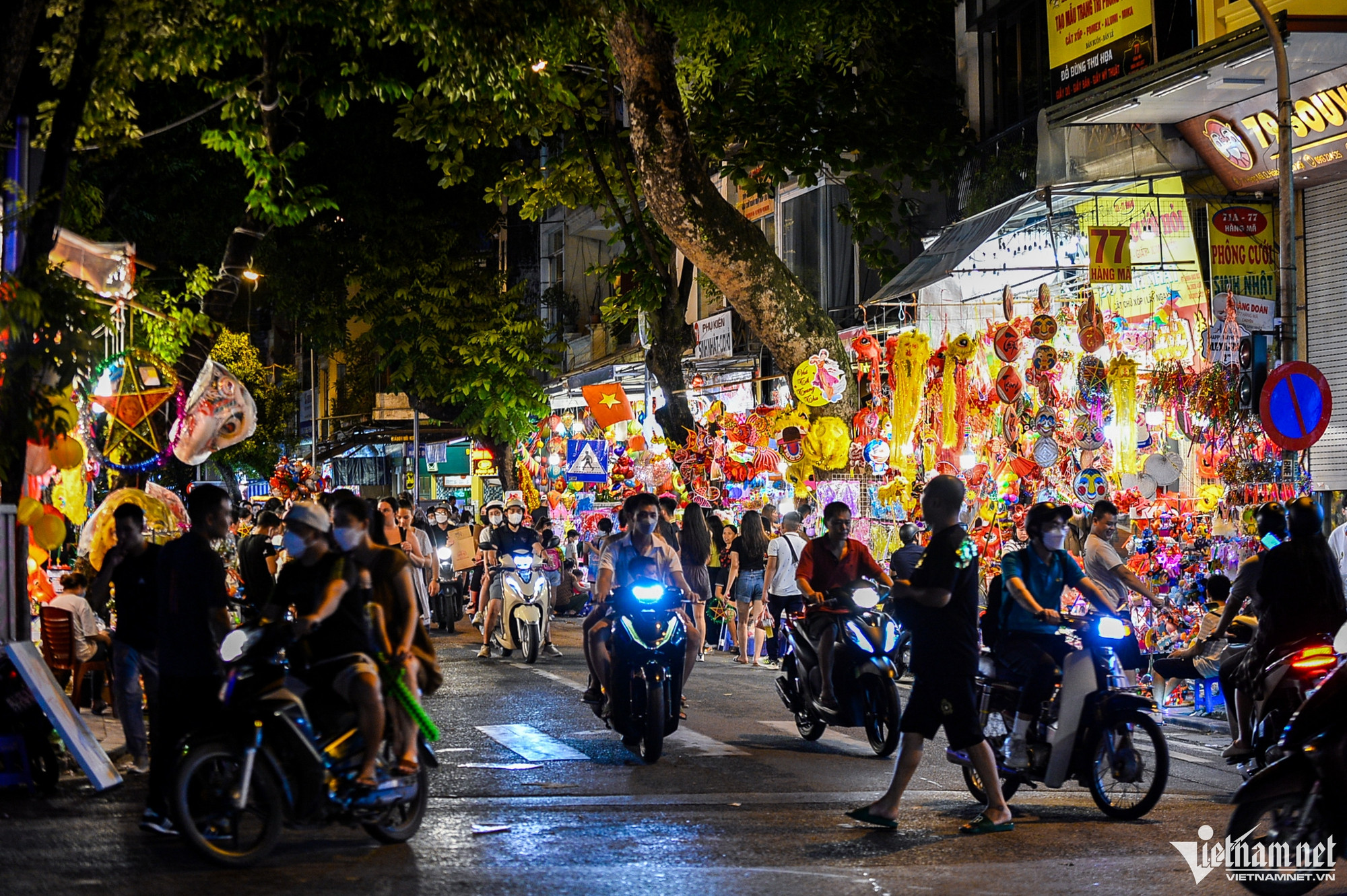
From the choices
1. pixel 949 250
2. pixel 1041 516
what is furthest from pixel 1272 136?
pixel 1041 516

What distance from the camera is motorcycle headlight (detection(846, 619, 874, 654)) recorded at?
10344mm

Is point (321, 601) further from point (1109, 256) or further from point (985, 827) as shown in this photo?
point (1109, 256)

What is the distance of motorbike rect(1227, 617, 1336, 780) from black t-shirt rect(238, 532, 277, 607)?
6950 millimetres

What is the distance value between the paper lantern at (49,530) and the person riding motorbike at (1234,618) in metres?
7.73

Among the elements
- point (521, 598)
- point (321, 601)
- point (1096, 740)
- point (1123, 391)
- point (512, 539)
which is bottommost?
point (1096, 740)

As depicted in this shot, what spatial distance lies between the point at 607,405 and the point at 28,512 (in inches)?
547

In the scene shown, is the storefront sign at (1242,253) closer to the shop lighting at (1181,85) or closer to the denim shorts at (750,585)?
the shop lighting at (1181,85)

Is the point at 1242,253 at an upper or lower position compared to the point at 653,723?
upper

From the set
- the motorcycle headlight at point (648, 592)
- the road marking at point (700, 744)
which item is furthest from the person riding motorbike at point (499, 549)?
the motorcycle headlight at point (648, 592)

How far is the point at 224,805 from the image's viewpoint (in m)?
6.83

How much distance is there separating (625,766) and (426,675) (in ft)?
7.94

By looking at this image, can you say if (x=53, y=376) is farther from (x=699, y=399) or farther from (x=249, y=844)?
(x=699, y=399)

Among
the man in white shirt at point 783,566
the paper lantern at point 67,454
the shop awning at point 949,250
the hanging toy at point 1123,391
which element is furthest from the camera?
the shop awning at point 949,250

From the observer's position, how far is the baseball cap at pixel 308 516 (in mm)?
7367
